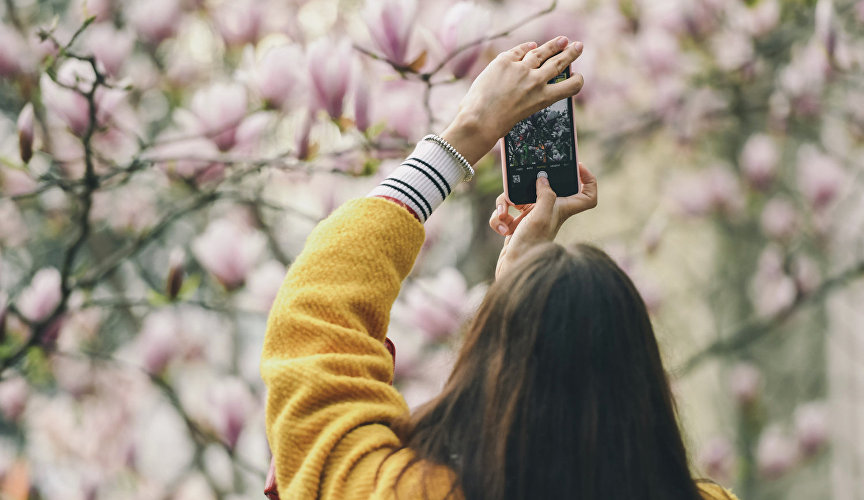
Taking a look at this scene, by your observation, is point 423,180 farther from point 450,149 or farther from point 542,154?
point 542,154

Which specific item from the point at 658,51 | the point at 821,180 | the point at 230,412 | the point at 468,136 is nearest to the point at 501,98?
the point at 468,136

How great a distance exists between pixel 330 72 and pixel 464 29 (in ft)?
0.64

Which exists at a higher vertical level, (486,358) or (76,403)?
(486,358)

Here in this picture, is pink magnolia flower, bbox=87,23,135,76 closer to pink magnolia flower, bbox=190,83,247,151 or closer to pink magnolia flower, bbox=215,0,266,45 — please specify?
pink magnolia flower, bbox=190,83,247,151

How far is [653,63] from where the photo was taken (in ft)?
6.03

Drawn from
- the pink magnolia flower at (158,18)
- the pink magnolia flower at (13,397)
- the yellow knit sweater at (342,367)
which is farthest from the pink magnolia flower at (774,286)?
the pink magnolia flower at (13,397)

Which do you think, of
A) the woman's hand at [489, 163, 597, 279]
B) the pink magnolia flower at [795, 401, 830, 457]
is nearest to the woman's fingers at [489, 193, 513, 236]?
the woman's hand at [489, 163, 597, 279]

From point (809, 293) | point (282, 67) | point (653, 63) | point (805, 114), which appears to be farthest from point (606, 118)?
point (282, 67)

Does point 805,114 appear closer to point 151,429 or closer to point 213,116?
point 213,116

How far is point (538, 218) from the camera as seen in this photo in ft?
2.36

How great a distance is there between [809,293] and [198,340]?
1341 millimetres

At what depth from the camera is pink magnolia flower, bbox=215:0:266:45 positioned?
1.44 m

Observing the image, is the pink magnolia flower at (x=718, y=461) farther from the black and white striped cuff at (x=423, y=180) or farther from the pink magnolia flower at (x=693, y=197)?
the black and white striped cuff at (x=423, y=180)

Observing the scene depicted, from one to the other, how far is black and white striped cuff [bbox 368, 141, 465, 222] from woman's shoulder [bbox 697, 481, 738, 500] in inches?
12.2
